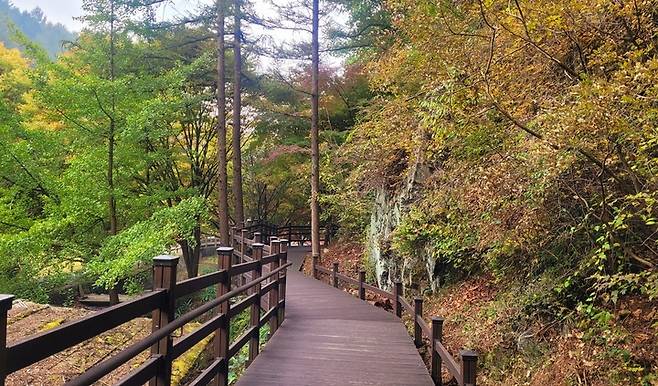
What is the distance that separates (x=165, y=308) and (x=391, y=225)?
297 inches

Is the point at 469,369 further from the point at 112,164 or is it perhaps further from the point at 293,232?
the point at 293,232

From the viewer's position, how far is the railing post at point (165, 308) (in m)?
2.72

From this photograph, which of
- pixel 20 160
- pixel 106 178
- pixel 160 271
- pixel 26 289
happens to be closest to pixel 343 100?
pixel 106 178

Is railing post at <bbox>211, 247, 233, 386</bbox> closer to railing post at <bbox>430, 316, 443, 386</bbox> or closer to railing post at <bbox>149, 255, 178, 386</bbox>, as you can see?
railing post at <bbox>149, 255, 178, 386</bbox>

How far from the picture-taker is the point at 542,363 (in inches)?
181

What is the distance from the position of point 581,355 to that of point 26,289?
465 inches

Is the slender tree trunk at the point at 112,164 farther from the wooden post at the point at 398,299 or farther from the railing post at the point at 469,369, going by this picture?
the railing post at the point at 469,369

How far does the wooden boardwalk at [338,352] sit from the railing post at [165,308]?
145 cm

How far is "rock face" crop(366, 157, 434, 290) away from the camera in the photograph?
884cm

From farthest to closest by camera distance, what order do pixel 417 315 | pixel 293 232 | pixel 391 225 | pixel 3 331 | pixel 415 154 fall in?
pixel 293 232, pixel 391 225, pixel 415 154, pixel 417 315, pixel 3 331

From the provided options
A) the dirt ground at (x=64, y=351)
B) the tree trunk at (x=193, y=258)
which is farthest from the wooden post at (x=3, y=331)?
the tree trunk at (x=193, y=258)

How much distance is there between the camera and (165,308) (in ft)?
9.02

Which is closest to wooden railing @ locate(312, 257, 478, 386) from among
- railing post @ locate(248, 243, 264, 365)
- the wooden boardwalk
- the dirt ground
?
the wooden boardwalk

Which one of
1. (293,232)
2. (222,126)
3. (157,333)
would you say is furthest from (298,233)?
(157,333)
